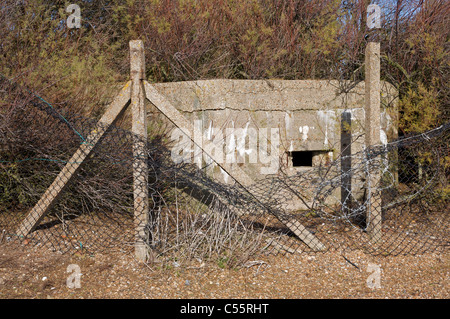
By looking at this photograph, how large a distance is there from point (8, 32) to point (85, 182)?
2.26 m

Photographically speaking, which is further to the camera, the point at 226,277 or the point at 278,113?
the point at 278,113

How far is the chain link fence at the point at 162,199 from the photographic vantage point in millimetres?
3598

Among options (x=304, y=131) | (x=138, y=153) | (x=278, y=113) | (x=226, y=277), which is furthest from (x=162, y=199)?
Result: (x=304, y=131)

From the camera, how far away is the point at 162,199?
4242 millimetres

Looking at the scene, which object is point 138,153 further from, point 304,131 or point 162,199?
point 304,131

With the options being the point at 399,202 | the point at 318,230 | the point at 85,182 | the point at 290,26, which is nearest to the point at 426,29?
the point at 290,26

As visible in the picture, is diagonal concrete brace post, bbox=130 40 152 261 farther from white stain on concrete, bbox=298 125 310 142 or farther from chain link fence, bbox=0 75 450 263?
white stain on concrete, bbox=298 125 310 142

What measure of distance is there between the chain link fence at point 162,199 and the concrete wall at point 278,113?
40 cm

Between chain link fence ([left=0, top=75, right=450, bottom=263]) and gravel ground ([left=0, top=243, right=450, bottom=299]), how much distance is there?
0.56 ft

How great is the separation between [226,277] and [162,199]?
1335 mm

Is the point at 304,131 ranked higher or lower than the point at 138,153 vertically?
higher

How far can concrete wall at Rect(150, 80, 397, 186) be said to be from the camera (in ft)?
15.2

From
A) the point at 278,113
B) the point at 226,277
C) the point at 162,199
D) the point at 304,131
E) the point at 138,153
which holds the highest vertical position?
the point at 278,113

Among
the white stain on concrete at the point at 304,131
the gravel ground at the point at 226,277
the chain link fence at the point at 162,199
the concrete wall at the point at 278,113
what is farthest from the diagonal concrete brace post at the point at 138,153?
the white stain on concrete at the point at 304,131
